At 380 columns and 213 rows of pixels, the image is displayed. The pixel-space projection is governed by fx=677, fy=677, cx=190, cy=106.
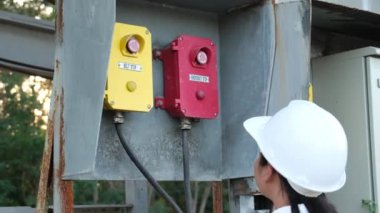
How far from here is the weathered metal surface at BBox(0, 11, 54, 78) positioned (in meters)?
3.69

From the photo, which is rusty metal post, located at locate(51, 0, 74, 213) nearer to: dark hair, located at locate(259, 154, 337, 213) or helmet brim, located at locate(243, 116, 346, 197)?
helmet brim, located at locate(243, 116, 346, 197)

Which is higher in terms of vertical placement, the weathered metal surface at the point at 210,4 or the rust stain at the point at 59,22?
the weathered metal surface at the point at 210,4

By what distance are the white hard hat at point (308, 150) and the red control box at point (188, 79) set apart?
1.11 metres

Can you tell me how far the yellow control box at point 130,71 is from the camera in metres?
2.51

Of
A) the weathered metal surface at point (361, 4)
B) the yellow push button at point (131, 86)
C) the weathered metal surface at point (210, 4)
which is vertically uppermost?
the weathered metal surface at point (361, 4)

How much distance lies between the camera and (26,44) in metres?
3.79

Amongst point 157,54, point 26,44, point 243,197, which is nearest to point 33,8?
point 26,44

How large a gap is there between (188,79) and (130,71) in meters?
0.29

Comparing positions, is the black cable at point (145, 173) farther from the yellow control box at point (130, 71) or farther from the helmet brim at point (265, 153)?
the helmet brim at point (265, 153)

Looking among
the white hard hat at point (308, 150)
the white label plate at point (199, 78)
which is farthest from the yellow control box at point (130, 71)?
the white hard hat at point (308, 150)

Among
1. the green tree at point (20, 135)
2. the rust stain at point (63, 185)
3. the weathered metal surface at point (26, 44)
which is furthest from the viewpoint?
the green tree at point (20, 135)

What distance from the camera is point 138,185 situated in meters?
3.67

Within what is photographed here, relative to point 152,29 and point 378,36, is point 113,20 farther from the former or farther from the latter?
point 378,36

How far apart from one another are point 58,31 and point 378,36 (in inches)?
84.0
